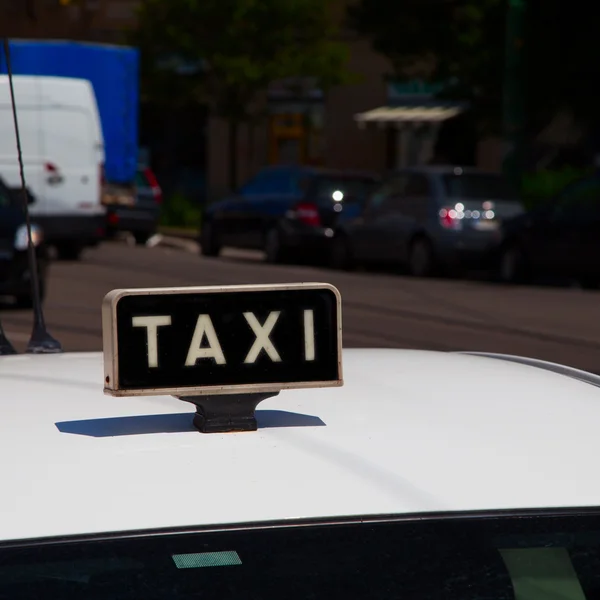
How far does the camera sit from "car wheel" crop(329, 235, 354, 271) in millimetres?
22203

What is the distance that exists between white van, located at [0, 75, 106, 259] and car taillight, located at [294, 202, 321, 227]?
2.79 meters

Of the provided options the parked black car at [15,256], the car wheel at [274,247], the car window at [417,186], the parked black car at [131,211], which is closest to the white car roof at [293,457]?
the parked black car at [15,256]

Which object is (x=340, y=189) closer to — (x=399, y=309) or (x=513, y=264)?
(x=513, y=264)

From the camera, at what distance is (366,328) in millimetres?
13445

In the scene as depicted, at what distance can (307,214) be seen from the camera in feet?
75.5

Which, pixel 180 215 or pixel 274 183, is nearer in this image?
pixel 274 183

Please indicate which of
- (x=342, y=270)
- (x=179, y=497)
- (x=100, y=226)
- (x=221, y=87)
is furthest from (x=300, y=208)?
(x=179, y=497)

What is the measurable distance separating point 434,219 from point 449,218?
0.21m

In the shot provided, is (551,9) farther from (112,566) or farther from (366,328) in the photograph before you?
(112,566)

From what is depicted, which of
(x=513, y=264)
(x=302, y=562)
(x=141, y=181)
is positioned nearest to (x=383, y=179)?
(x=513, y=264)

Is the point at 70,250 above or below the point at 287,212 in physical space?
below

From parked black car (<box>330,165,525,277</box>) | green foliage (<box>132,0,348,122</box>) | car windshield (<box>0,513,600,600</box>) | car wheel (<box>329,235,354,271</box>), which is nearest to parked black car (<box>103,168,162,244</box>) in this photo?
car wheel (<box>329,235,354,271</box>)

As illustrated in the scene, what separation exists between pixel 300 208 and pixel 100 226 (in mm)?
2905

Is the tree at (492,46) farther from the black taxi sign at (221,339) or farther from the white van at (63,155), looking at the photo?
the black taxi sign at (221,339)
